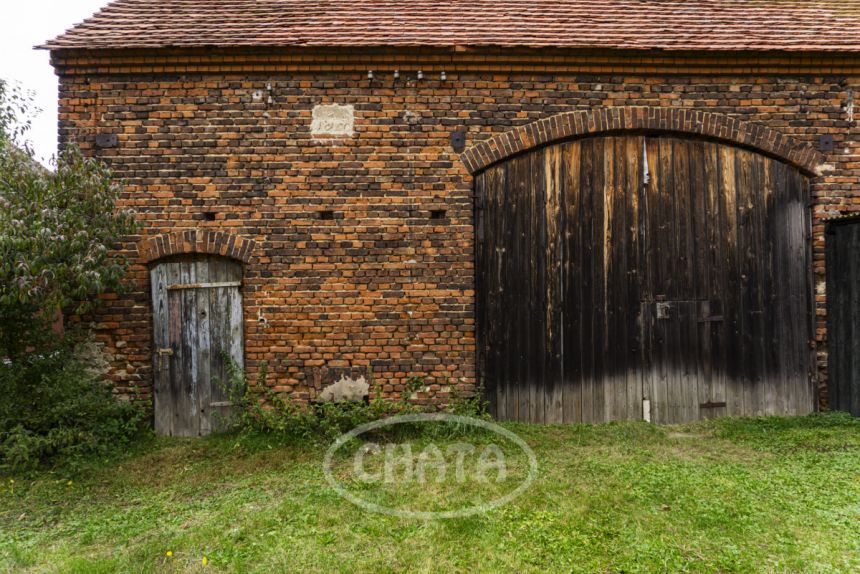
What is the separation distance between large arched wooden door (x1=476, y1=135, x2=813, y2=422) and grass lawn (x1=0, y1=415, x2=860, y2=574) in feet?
2.46

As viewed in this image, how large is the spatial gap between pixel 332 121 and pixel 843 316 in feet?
20.4

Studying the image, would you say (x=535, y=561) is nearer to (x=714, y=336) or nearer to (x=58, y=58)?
(x=714, y=336)

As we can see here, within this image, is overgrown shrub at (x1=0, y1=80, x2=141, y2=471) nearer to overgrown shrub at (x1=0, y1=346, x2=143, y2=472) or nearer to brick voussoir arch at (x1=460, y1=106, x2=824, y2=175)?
overgrown shrub at (x1=0, y1=346, x2=143, y2=472)

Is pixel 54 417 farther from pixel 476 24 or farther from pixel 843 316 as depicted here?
pixel 843 316

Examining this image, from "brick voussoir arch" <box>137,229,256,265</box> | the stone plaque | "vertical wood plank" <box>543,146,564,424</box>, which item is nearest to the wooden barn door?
"vertical wood plank" <box>543,146,564,424</box>

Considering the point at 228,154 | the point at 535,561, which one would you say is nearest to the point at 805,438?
the point at 535,561

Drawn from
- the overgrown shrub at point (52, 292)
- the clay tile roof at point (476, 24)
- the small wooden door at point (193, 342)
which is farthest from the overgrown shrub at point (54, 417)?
the clay tile roof at point (476, 24)

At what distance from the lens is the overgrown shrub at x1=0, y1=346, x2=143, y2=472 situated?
14.0ft

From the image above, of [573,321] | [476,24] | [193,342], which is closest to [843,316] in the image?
[573,321]

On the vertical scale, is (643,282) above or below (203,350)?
above

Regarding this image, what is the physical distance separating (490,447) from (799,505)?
2.46 m

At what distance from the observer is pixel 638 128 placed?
211 inches

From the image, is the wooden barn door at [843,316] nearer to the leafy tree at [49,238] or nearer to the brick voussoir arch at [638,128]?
the brick voussoir arch at [638,128]

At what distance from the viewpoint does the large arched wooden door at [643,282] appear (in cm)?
539
